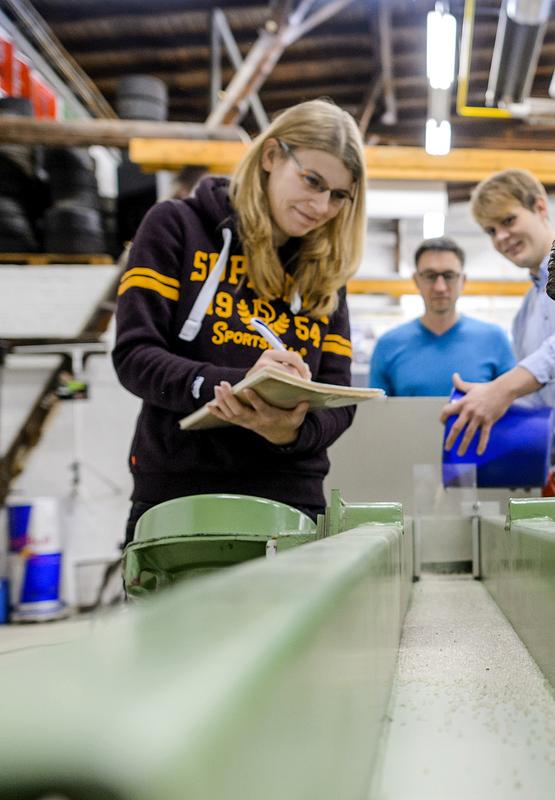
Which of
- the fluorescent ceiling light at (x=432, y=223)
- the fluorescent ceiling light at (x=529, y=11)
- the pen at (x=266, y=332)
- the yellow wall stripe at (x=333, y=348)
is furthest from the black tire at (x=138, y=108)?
the pen at (x=266, y=332)

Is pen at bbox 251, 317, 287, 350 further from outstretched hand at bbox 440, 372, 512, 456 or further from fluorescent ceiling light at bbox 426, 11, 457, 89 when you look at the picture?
fluorescent ceiling light at bbox 426, 11, 457, 89

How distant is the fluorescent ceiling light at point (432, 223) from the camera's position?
4258 mm

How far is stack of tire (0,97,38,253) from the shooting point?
4021 mm

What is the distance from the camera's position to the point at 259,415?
0.94 meters

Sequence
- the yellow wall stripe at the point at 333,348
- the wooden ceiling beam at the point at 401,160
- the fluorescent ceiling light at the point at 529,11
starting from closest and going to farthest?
1. the yellow wall stripe at the point at 333,348
2. the fluorescent ceiling light at the point at 529,11
3. the wooden ceiling beam at the point at 401,160

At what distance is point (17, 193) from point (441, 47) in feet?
8.46

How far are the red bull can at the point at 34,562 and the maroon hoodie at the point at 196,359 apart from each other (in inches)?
121

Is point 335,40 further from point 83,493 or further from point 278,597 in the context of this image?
point 278,597

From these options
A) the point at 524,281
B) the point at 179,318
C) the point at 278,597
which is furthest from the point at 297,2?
the point at 278,597

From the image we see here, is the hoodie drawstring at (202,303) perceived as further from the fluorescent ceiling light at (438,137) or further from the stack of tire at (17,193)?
the stack of tire at (17,193)

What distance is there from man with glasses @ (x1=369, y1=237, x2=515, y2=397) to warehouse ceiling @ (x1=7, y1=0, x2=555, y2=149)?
73.4 inches

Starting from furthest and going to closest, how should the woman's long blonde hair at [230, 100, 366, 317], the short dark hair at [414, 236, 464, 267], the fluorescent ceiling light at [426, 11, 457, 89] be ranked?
the fluorescent ceiling light at [426, 11, 457, 89] → the short dark hair at [414, 236, 464, 267] → the woman's long blonde hair at [230, 100, 366, 317]

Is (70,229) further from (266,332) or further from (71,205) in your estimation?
(266,332)

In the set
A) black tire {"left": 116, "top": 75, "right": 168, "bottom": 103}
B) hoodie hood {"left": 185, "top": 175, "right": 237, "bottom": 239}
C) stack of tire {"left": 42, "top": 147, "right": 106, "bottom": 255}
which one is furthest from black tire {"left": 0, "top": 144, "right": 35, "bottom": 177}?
hoodie hood {"left": 185, "top": 175, "right": 237, "bottom": 239}
